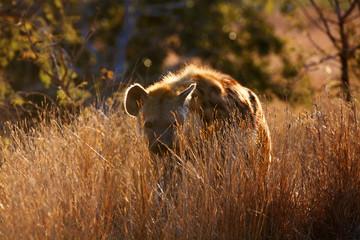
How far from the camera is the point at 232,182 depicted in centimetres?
287

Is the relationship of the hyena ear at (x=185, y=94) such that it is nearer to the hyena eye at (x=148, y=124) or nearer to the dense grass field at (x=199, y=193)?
the hyena eye at (x=148, y=124)

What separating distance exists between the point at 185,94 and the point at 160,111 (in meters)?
0.21

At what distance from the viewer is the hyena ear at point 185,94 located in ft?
10.7

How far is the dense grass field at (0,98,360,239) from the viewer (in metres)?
2.72

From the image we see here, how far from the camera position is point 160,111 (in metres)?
3.36

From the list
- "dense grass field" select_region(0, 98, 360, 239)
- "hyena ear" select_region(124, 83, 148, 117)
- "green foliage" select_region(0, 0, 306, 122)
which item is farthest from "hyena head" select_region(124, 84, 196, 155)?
"green foliage" select_region(0, 0, 306, 122)

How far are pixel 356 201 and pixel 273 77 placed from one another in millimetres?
7202

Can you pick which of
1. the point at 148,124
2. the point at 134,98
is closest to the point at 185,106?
the point at 148,124

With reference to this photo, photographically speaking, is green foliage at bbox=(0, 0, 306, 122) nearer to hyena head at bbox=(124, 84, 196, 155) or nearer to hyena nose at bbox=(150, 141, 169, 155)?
hyena head at bbox=(124, 84, 196, 155)

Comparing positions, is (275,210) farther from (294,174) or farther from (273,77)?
(273,77)

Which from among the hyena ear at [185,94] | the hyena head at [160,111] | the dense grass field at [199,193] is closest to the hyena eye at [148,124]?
the hyena head at [160,111]

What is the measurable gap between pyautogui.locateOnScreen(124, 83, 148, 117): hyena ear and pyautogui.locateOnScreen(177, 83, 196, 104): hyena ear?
0.92 ft

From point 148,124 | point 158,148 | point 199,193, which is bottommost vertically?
point 199,193

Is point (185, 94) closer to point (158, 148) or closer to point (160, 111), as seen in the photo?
point (160, 111)
